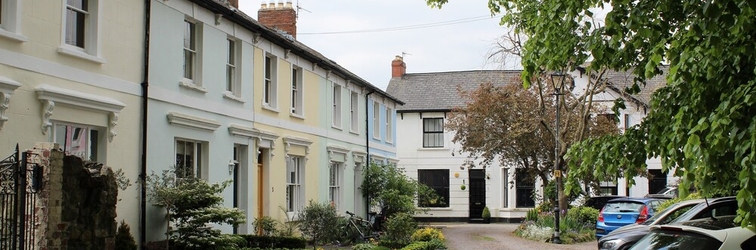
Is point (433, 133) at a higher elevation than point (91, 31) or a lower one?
lower

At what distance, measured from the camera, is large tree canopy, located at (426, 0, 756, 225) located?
6.64 m

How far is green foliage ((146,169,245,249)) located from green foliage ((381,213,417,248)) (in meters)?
6.52

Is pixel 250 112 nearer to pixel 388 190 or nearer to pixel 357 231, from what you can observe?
pixel 357 231

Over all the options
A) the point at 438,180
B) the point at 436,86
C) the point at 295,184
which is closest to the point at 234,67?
the point at 295,184

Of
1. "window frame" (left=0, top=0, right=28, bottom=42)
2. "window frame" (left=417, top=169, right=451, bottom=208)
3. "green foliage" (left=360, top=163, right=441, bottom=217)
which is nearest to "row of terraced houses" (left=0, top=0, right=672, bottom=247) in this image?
"window frame" (left=0, top=0, right=28, bottom=42)

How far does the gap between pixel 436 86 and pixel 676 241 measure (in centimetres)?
3533

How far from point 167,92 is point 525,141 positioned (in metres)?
18.7

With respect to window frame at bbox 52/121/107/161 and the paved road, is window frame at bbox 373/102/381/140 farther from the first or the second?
window frame at bbox 52/121/107/161

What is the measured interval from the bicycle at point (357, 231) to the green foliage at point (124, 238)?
898cm

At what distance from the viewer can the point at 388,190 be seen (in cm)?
2803

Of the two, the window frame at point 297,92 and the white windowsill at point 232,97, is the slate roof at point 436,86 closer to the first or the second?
the window frame at point 297,92

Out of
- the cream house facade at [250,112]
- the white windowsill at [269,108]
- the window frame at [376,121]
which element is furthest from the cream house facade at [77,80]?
the window frame at [376,121]

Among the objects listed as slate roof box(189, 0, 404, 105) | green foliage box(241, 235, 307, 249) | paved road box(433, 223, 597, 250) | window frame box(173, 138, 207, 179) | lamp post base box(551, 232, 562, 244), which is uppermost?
slate roof box(189, 0, 404, 105)

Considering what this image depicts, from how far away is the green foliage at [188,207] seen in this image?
1434cm
